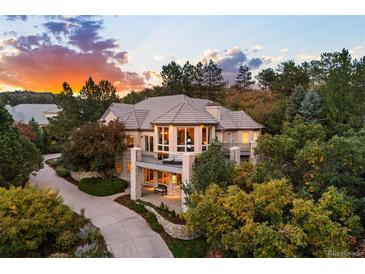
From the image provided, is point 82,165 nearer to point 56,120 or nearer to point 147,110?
point 147,110

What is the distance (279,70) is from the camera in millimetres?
29125

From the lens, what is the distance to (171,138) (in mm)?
15688

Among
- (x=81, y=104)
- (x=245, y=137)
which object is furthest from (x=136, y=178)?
(x=81, y=104)

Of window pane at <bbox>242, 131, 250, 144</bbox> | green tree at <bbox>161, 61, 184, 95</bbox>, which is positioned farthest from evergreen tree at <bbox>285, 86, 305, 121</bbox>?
green tree at <bbox>161, 61, 184, 95</bbox>

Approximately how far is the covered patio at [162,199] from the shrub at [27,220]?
203 inches

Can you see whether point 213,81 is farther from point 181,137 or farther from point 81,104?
point 181,137

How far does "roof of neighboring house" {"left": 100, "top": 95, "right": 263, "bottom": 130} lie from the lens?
15.8 metres

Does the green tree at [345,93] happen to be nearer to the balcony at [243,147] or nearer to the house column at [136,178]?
the balcony at [243,147]

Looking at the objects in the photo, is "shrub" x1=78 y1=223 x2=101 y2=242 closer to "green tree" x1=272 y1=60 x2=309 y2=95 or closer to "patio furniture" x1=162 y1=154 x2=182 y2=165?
"patio furniture" x1=162 y1=154 x2=182 y2=165

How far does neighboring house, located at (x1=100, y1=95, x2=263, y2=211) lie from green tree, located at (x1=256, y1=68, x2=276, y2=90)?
15.1m

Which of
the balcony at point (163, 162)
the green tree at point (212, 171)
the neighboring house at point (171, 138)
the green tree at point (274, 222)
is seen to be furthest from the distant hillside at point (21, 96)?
the green tree at point (274, 222)

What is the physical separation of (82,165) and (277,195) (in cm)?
1350

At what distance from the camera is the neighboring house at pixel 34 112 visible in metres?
34.4
